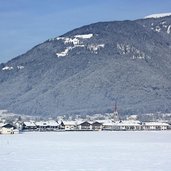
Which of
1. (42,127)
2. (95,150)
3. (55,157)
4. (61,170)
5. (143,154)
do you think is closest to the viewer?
(61,170)

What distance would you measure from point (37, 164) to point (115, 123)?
92984 mm

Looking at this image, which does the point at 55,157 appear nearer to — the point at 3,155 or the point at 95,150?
the point at 3,155

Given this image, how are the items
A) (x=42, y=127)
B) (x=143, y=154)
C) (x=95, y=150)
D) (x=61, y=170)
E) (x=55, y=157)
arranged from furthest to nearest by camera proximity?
1. (x=42, y=127)
2. (x=95, y=150)
3. (x=143, y=154)
4. (x=55, y=157)
5. (x=61, y=170)

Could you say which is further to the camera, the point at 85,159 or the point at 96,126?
the point at 96,126

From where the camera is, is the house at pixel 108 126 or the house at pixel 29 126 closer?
the house at pixel 29 126

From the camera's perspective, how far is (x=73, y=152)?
47.3 meters


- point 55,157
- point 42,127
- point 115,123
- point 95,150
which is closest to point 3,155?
point 55,157

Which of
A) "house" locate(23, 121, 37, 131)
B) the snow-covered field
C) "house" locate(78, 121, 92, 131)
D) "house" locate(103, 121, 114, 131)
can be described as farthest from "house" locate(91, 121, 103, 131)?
the snow-covered field

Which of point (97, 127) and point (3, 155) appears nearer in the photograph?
point (3, 155)

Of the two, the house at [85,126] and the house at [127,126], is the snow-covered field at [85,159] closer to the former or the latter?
the house at [85,126]

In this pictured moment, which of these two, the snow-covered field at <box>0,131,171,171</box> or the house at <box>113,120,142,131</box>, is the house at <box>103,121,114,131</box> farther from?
the snow-covered field at <box>0,131,171,171</box>

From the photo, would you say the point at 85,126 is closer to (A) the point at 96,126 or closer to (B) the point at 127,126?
(A) the point at 96,126

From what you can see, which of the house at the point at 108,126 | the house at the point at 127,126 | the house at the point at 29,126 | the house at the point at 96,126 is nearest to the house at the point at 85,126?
the house at the point at 96,126

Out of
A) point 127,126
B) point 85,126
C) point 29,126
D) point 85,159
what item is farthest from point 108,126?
point 85,159
